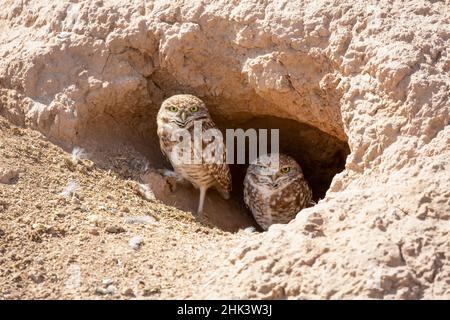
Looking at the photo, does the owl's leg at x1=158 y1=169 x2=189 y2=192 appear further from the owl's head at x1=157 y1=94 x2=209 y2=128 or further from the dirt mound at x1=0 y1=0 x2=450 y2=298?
the owl's head at x1=157 y1=94 x2=209 y2=128

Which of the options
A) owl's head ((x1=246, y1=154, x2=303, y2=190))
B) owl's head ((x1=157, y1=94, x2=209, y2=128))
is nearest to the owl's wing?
owl's head ((x1=246, y1=154, x2=303, y2=190))

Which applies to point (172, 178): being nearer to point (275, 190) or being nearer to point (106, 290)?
point (275, 190)

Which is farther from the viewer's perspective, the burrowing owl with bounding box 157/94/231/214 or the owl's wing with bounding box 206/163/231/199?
the owl's wing with bounding box 206/163/231/199

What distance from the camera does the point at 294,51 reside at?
5648 mm

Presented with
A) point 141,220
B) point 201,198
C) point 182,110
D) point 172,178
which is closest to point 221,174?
point 201,198

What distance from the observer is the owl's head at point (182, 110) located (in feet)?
19.6

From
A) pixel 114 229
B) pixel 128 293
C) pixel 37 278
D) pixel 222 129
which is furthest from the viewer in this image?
pixel 222 129

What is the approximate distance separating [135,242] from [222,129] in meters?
2.60

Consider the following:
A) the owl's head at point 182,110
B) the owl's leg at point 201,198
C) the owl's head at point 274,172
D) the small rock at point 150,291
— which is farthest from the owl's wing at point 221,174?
the small rock at point 150,291

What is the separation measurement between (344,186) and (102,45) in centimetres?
246

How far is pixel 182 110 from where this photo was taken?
5977 millimetres

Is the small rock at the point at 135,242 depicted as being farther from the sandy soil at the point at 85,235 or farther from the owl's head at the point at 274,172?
the owl's head at the point at 274,172

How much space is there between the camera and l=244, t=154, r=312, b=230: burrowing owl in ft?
21.3

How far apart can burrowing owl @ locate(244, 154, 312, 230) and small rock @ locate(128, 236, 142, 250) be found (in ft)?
6.52
